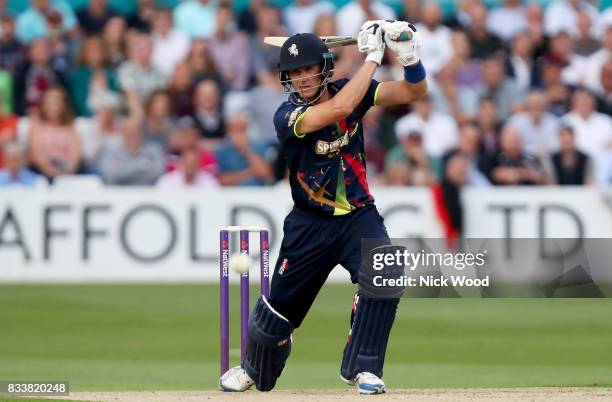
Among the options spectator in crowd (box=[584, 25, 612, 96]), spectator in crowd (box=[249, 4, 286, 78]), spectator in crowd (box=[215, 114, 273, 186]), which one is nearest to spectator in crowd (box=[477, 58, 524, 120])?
spectator in crowd (box=[584, 25, 612, 96])

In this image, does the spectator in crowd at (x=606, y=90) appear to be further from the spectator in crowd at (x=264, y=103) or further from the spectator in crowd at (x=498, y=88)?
the spectator in crowd at (x=264, y=103)

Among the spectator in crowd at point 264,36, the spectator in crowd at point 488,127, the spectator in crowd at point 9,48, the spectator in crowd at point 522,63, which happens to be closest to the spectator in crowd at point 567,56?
the spectator in crowd at point 522,63

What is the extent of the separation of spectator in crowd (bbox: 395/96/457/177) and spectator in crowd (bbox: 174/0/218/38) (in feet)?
8.61

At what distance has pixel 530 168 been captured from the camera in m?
15.0

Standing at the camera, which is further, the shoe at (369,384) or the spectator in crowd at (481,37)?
the spectator in crowd at (481,37)

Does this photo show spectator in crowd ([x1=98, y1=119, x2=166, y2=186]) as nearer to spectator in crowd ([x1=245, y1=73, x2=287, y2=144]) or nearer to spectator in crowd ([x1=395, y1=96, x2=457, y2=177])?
spectator in crowd ([x1=245, y1=73, x2=287, y2=144])

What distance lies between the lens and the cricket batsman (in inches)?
275

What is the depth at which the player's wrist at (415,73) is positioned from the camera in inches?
276

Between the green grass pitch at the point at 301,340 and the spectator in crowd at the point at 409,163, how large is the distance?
4.65 feet

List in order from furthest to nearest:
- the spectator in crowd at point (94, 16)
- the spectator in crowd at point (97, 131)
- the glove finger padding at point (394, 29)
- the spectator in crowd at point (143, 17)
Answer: the spectator in crowd at point (143, 17) < the spectator in crowd at point (94, 16) < the spectator in crowd at point (97, 131) < the glove finger padding at point (394, 29)

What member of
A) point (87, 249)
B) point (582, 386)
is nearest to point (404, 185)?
point (87, 249)

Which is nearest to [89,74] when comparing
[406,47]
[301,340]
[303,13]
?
[303,13]

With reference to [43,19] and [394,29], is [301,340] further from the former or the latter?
[43,19]

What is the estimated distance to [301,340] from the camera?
10.7 meters
